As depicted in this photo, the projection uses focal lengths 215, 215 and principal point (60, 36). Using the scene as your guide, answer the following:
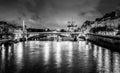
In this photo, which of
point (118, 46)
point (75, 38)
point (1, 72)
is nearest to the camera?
point (1, 72)

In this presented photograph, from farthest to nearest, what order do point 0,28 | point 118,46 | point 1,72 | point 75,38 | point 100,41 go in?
1. point 0,28
2. point 75,38
3. point 100,41
4. point 118,46
5. point 1,72

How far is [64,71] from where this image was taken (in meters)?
30.2

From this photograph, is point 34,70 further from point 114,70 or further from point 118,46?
point 118,46

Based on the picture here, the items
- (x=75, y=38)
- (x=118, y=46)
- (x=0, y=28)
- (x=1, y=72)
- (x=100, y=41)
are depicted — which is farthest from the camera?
(x=0, y=28)

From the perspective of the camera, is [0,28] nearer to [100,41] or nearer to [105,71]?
[100,41]

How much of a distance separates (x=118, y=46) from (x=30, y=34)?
241 feet

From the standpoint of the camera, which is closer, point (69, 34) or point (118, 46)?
point (118, 46)

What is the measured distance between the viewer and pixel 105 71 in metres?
29.9

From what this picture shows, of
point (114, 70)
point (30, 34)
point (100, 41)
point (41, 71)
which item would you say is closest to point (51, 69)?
point (41, 71)

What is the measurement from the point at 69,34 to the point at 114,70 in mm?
94762

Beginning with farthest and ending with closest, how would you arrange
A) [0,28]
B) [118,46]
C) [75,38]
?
1. [0,28]
2. [75,38]
3. [118,46]

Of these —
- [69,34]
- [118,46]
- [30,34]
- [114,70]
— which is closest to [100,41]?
[118,46]

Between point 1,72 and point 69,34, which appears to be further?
point 69,34

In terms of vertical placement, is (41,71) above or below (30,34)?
below
